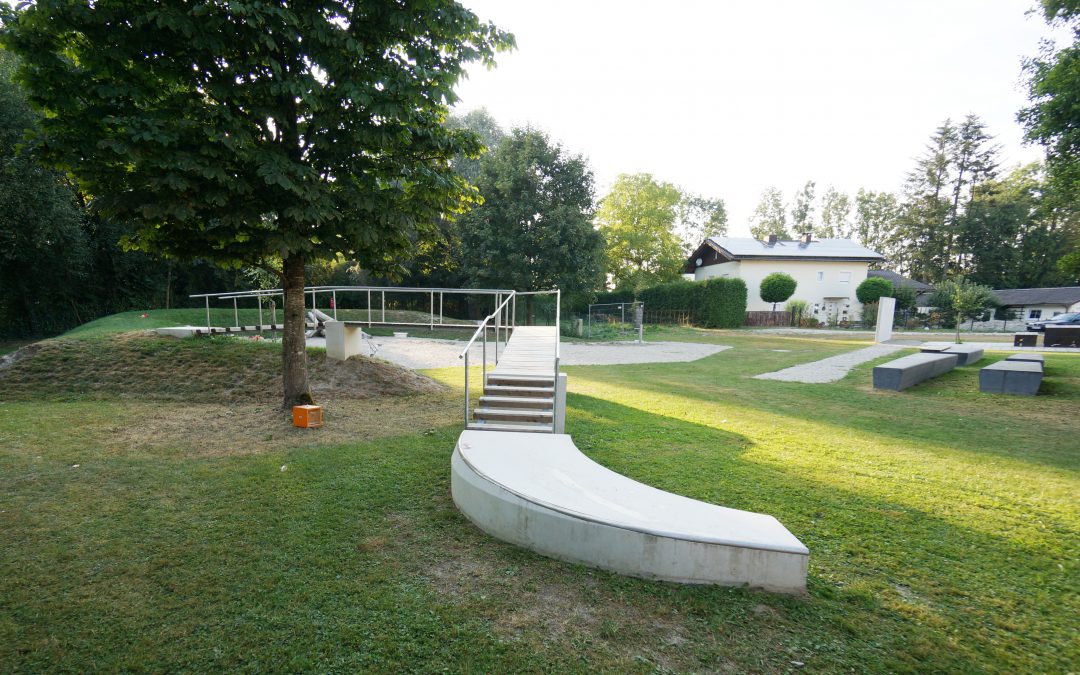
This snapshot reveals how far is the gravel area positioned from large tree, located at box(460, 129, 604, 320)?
428 cm

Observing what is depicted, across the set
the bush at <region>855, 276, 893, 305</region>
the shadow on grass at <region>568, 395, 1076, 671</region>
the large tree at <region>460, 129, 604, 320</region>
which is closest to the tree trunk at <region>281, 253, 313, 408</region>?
the shadow on grass at <region>568, 395, 1076, 671</region>

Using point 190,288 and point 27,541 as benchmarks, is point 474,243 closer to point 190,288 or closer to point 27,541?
point 190,288

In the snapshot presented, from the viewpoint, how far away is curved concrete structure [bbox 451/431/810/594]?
3.05m

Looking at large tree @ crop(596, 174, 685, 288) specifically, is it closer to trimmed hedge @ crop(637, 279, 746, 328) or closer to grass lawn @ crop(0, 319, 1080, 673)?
trimmed hedge @ crop(637, 279, 746, 328)

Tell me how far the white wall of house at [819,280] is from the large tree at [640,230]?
610 cm

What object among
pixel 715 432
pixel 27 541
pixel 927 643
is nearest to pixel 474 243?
pixel 715 432

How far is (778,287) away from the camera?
116 ft

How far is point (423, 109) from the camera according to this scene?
7.01 m

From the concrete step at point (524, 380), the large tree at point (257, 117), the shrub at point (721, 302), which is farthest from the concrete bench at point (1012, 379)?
the shrub at point (721, 302)

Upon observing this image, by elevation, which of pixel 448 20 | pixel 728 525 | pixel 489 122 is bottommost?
pixel 728 525

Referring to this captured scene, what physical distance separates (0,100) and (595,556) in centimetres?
2630

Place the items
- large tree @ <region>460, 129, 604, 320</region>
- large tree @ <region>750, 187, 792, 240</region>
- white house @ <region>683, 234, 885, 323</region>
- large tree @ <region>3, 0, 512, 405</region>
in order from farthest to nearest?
large tree @ <region>750, 187, 792, 240</region>
white house @ <region>683, 234, 885, 323</region>
large tree @ <region>460, 129, 604, 320</region>
large tree @ <region>3, 0, 512, 405</region>

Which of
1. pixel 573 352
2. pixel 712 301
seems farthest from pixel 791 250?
pixel 573 352

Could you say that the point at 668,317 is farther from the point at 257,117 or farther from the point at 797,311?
the point at 257,117
